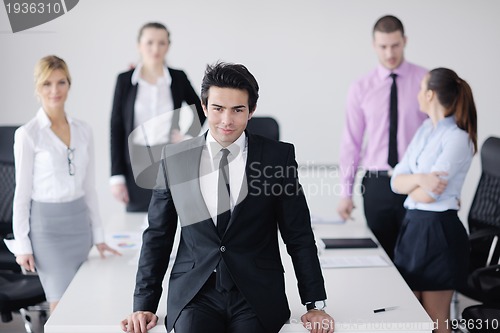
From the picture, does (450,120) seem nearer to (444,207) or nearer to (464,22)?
(444,207)

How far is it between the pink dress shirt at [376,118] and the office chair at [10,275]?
1.70 meters

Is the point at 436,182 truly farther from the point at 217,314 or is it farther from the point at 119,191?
the point at 119,191

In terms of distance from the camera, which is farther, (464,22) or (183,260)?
(464,22)

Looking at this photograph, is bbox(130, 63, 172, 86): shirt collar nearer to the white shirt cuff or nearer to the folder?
the white shirt cuff

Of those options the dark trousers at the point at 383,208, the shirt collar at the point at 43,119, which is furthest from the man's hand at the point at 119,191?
the dark trousers at the point at 383,208

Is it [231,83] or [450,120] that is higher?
[231,83]

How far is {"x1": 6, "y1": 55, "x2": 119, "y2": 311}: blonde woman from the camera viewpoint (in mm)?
3182

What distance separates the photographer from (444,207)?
3.26 metres

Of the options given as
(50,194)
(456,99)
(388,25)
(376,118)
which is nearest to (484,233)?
(376,118)

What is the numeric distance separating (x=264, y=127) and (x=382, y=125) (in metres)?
0.75

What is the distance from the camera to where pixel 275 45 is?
5.55m

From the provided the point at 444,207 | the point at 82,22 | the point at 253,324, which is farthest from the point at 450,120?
the point at 82,22

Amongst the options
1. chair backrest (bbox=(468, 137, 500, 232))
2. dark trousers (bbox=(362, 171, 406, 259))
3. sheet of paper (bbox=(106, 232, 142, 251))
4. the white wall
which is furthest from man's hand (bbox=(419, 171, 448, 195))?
the white wall

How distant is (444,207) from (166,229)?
4.57ft
